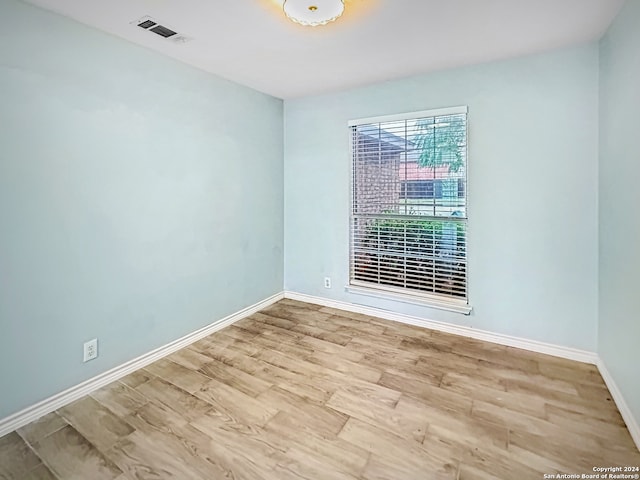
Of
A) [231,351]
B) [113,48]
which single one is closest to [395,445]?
[231,351]

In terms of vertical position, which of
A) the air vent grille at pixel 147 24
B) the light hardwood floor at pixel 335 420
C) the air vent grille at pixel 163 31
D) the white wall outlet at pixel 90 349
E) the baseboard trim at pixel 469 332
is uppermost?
the air vent grille at pixel 163 31

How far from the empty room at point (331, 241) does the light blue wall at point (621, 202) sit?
24 millimetres

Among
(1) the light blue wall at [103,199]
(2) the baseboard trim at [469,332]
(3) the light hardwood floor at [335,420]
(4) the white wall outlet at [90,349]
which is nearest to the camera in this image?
(3) the light hardwood floor at [335,420]

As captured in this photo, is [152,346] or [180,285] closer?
[152,346]

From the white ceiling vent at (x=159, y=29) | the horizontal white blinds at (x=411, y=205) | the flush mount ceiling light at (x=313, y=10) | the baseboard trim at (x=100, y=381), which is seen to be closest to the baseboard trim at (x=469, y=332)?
the horizontal white blinds at (x=411, y=205)

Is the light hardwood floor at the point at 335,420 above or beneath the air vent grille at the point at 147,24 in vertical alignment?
beneath

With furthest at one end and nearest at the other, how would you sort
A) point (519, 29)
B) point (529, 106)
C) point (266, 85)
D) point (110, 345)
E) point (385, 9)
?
point (266, 85) < point (529, 106) < point (110, 345) < point (519, 29) < point (385, 9)

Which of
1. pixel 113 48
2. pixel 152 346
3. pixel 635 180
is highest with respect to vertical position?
pixel 113 48

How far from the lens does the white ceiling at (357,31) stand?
6.31 ft

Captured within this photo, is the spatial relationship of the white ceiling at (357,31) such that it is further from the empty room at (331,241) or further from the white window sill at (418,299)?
the white window sill at (418,299)

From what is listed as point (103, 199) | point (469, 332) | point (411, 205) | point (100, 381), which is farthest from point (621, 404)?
point (103, 199)

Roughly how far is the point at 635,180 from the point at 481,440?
1.63m

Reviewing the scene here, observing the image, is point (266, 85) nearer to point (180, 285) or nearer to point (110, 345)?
point (180, 285)

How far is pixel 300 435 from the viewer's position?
71.1 inches
